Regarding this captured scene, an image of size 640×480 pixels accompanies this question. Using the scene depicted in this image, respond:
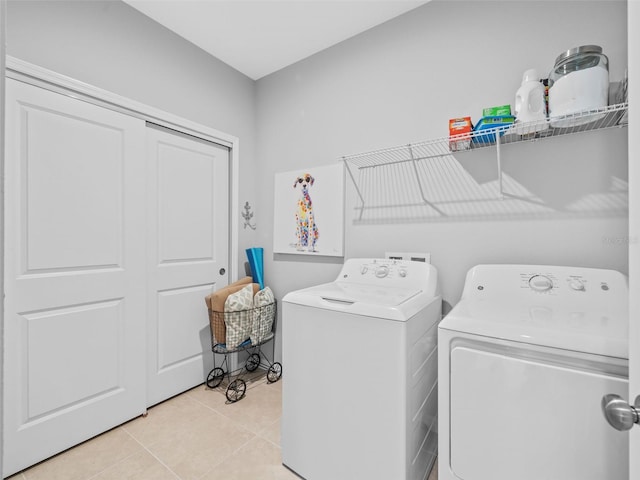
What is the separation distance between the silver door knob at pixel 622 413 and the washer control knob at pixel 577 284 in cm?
85

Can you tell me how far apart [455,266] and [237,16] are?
2059 mm

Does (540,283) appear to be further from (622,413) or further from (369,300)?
(622,413)

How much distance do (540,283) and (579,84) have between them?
0.83 metres

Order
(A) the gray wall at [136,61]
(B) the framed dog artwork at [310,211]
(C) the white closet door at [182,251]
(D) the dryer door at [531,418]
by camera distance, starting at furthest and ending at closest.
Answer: (B) the framed dog artwork at [310,211] → (C) the white closet door at [182,251] → (A) the gray wall at [136,61] → (D) the dryer door at [531,418]

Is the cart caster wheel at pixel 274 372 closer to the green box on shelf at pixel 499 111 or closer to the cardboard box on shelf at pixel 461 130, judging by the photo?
the cardboard box on shelf at pixel 461 130

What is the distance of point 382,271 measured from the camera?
1825mm

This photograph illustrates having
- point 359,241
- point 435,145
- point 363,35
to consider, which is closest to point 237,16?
point 363,35

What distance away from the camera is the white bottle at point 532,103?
141cm

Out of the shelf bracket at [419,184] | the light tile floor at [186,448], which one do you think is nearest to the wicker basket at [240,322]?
the light tile floor at [186,448]

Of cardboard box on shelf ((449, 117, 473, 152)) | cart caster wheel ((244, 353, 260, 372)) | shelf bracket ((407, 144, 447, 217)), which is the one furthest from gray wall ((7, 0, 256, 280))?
cardboard box on shelf ((449, 117, 473, 152))

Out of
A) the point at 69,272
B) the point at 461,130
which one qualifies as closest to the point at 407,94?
the point at 461,130

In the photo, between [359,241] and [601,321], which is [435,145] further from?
[601,321]

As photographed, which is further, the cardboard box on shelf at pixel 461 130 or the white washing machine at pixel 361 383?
the cardboard box on shelf at pixel 461 130

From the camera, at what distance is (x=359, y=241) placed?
2.16m
